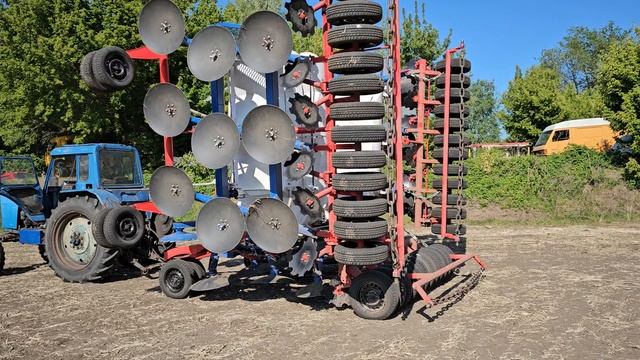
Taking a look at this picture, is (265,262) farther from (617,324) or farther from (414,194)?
(617,324)

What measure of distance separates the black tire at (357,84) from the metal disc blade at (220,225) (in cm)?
204

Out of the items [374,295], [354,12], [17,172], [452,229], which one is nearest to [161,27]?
[354,12]

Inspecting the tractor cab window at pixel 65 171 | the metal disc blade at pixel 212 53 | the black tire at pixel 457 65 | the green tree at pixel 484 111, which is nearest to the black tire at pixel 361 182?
the metal disc blade at pixel 212 53

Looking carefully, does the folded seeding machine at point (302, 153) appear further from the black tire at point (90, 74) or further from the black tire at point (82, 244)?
the black tire at point (82, 244)

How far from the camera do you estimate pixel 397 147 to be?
6312 millimetres

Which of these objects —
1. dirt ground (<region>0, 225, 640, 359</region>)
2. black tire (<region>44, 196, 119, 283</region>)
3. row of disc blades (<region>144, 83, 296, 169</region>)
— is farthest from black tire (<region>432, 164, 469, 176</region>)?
black tire (<region>44, 196, 119, 283</region>)

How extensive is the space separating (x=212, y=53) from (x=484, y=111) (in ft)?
191

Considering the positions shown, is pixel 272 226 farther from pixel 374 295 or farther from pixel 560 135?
pixel 560 135

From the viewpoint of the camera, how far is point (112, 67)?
7.81 metres

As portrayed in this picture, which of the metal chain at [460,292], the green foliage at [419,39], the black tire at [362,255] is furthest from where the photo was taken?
the green foliage at [419,39]

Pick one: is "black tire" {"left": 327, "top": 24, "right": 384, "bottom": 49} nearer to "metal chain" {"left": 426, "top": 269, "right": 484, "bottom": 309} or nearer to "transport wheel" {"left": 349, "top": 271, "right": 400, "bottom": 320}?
"transport wheel" {"left": 349, "top": 271, "right": 400, "bottom": 320}

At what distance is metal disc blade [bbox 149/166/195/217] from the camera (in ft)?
24.1

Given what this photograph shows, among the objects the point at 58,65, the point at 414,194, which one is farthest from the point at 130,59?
the point at 58,65

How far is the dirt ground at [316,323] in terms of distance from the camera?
536 cm
